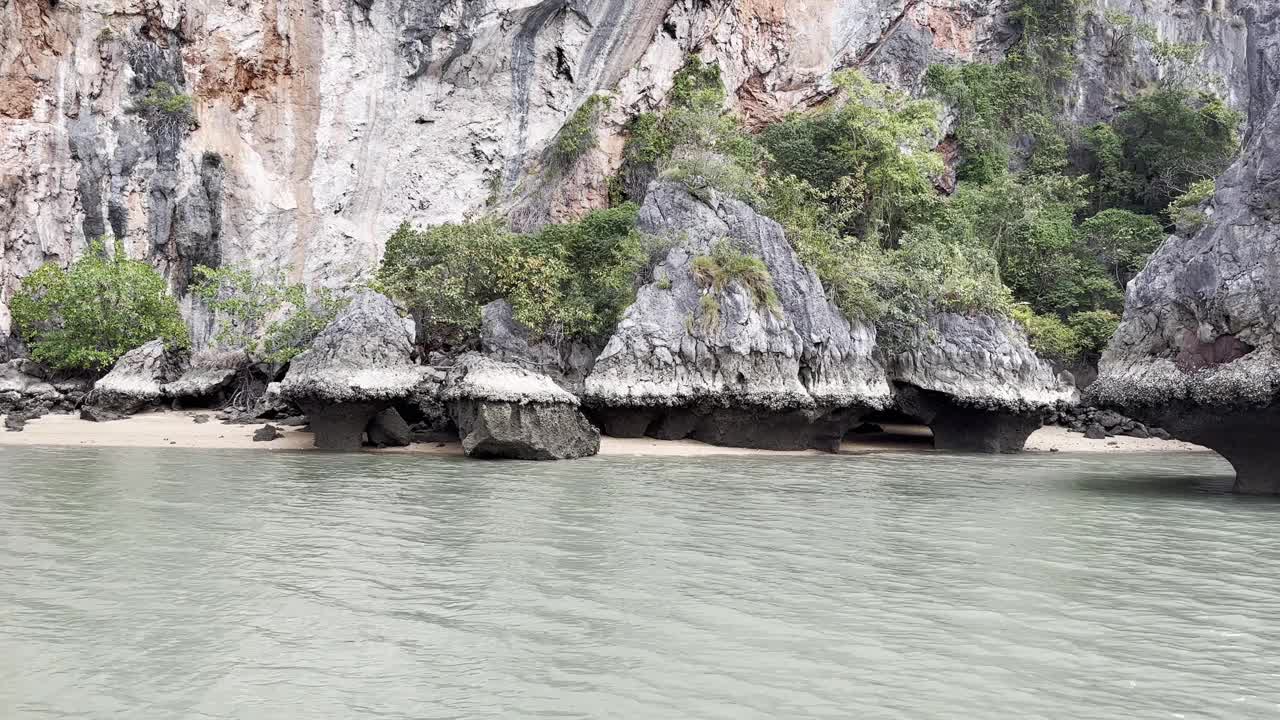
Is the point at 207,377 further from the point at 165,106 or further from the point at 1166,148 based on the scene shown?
the point at 1166,148

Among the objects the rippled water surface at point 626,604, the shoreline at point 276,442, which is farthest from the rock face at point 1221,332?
the shoreline at point 276,442

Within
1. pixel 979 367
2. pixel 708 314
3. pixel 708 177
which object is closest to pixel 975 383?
pixel 979 367

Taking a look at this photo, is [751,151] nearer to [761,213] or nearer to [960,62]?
[761,213]

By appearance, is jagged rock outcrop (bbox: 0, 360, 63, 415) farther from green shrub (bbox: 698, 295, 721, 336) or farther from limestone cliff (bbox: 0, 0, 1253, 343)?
green shrub (bbox: 698, 295, 721, 336)

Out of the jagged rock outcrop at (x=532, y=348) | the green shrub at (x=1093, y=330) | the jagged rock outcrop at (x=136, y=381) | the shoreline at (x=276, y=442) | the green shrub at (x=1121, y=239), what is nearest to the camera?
the shoreline at (x=276, y=442)

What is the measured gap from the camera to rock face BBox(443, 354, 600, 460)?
17.5 m

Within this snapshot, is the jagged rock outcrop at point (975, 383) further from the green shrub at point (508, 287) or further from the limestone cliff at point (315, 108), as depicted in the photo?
the limestone cliff at point (315, 108)

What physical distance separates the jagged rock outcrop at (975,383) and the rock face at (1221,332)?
24.4ft

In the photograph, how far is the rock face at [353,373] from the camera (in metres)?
18.6

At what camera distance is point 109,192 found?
100ft

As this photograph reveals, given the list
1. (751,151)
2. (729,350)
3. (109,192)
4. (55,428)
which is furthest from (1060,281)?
A: (109,192)

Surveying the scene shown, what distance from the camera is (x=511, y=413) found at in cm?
1769

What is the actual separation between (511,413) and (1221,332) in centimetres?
1117

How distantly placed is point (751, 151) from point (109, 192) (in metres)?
20.2
